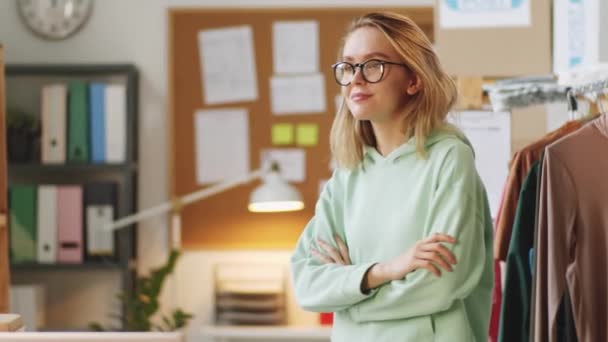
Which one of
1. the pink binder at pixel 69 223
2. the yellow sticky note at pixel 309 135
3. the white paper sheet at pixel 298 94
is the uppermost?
the white paper sheet at pixel 298 94

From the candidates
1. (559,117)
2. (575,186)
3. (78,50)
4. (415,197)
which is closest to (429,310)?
(415,197)

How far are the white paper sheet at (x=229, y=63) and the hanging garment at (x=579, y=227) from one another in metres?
2.60

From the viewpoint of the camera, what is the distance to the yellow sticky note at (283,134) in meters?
4.19

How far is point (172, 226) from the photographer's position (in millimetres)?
4168

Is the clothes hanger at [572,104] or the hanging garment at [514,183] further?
the clothes hanger at [572,104]

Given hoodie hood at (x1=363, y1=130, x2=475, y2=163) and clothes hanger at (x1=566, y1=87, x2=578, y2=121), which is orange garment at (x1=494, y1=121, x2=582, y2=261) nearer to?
clothes hanger at (x1=566, y1=87, x2=578, y2=121)

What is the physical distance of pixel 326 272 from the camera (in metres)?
1.68

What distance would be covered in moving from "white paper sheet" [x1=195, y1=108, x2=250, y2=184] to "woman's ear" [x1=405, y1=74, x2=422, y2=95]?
2599 millimetres

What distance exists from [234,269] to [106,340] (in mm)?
2962

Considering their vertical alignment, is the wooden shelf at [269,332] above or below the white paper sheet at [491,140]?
below

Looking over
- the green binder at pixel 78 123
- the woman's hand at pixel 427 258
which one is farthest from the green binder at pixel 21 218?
the woman's hand at pixel 427 258

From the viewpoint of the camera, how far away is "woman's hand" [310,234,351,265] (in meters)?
1.71

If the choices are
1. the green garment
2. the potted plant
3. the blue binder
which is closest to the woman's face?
the green garment

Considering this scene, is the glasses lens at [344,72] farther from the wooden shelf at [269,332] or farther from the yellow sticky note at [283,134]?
the yellow sticky note at [283,134]
